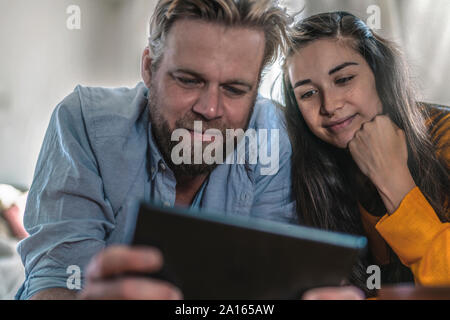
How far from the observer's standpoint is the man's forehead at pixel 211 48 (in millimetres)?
1064

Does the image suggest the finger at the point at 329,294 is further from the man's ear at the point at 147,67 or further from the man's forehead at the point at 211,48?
the man's ear at the point at 147,67

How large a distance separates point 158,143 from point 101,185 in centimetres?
19

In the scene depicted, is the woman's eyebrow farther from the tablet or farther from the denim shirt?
the tablet

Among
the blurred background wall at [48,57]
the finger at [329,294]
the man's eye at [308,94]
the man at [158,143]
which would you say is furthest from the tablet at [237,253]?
the blurred background wall at [48,57]

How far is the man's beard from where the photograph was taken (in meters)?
1.11

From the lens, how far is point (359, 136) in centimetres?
121

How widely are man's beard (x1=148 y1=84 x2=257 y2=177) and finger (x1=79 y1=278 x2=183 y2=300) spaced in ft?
1.91

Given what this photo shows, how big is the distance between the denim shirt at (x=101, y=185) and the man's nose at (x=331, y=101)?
7.4 inches

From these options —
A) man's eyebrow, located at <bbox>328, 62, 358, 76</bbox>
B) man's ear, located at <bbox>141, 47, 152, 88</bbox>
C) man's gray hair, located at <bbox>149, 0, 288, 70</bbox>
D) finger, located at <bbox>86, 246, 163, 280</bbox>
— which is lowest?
finger, located at <bbox>86, 246, 163, 280</bbox>

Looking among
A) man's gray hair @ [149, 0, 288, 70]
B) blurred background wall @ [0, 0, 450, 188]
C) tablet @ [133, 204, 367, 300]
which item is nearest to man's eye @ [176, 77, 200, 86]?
man's gray hair @ [149, 0, 288, 70]

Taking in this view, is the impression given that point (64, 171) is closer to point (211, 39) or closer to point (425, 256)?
point (211, 39)

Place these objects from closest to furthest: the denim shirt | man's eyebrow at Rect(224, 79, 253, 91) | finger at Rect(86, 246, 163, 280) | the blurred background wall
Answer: finger at Rect(86, 246, 163, 280), the denim shirt, man's eyebrow at Rect(224, 79, 253, 91), the blurred background wall

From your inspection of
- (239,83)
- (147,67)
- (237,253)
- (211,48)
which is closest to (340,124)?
(239,83)
